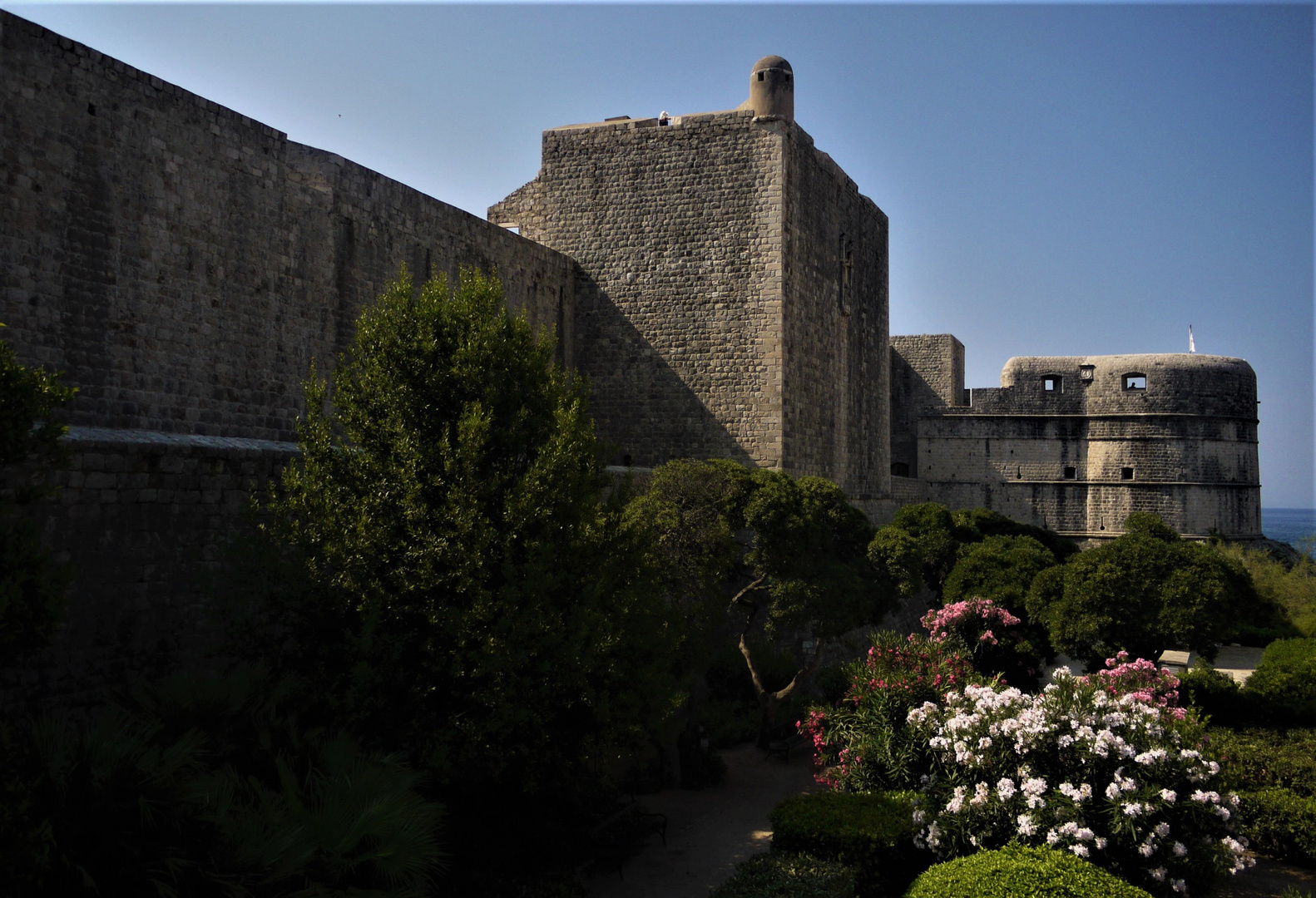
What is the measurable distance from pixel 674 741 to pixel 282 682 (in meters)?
5.21

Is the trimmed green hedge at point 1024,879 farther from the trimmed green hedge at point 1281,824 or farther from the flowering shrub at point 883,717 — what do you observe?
the trimmed green hedge at point 1281,824

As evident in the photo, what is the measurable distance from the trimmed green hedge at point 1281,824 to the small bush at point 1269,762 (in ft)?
0.73

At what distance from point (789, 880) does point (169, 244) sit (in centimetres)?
846

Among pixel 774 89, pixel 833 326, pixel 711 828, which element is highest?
pixel 774 89

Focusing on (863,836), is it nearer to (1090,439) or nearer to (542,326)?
(542,326)

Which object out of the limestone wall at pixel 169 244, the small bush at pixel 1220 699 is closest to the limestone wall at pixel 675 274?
the limestone wall at pixel 169 244

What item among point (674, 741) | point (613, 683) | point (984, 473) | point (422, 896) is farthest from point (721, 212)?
point (984, 473)

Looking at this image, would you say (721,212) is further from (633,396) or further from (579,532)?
(579,532)

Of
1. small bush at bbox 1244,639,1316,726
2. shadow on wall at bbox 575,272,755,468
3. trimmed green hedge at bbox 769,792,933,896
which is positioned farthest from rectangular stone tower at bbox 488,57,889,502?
trimmed green hedge at bbox 769,792,933,896

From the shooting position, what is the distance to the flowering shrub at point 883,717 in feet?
26.4

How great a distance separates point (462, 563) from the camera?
21.4ft

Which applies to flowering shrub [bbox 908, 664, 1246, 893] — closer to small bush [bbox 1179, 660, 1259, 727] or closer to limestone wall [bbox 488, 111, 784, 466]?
small bush [bbox 1179, 660, 1259, 727]

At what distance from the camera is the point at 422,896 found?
485cm

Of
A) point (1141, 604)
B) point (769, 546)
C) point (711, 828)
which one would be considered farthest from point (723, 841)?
point (1141, 604)
